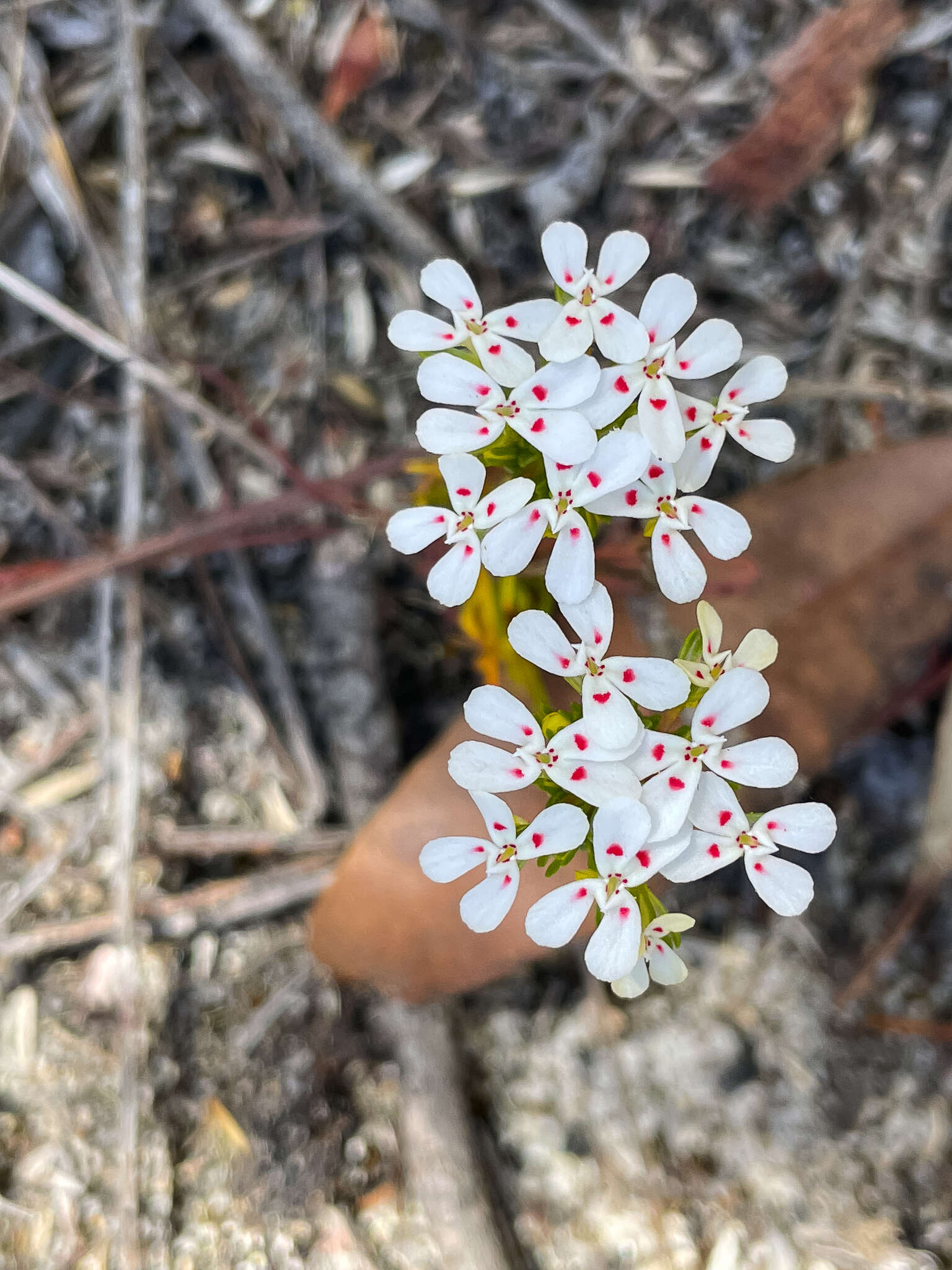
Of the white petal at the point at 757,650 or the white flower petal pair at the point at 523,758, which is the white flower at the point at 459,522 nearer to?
the white flower petal pair at the point at 523,758

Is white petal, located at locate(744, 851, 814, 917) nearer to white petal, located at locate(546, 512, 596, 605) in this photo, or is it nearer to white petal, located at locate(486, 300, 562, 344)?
white petal, located at locate(546, 512, 596, 605)

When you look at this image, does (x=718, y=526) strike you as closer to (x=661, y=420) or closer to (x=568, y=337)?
(x=661, y=420)

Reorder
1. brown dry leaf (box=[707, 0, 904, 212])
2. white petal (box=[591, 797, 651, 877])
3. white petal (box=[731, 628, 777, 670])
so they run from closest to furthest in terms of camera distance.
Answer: white petal (box=[591, 797, 651, 877]) → white petal (box=[731, 628, 777, 670]) → brown dry leaf (box=[707, 0, 904, 212])

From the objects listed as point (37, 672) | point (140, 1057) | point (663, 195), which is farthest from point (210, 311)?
point (140, 1057)

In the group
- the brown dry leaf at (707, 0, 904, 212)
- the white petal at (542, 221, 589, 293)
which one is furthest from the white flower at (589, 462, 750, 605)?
the brown dry leaf at (707, 0, 904, 212)

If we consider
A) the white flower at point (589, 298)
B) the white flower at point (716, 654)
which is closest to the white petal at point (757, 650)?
the white flower at point (716, 654)

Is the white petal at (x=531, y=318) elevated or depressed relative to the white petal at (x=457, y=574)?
elevated
